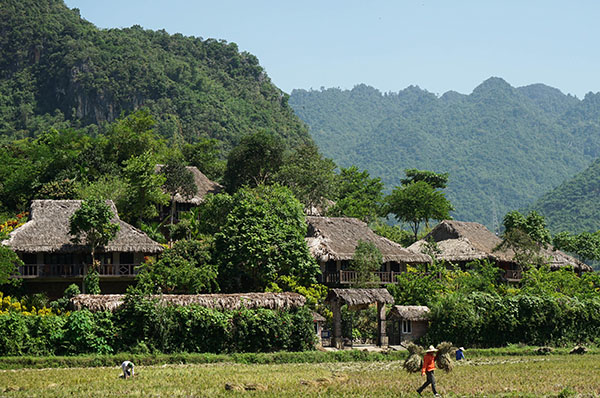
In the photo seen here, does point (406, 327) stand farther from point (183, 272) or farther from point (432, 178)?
point (432, 178)

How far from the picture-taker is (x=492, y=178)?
159 metres

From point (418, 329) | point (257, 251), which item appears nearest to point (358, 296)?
point (418, 329)

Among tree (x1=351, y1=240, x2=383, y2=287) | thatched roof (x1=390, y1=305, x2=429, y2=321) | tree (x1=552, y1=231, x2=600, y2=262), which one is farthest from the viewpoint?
tree (x1=552, y1=231, x2=600, y2=262)

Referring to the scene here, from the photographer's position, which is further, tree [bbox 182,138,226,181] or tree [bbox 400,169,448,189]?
tree [bbox 400,169,448,189]

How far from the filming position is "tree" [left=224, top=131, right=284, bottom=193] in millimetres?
54938

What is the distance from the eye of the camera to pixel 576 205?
344ft

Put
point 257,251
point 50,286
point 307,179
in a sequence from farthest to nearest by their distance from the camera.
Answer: point 307,179 → point 50,286 → point 257,251

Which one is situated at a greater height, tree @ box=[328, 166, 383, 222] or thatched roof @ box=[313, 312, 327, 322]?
tree @ box=[328, 166, 383, 222]

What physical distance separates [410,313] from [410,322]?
681 mm

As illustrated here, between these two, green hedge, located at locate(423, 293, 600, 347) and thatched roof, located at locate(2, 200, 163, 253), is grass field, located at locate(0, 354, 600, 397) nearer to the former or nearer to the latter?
green hedge, located at locate(423, 293, 600, 347)

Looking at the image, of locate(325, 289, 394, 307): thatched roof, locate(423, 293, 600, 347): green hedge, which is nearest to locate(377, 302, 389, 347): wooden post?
locate(325, 289, 394, 307): thatched roof

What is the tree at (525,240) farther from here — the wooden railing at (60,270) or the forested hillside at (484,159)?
the forested hillside at (484,159)

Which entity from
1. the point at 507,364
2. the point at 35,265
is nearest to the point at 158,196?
the point at 35,265

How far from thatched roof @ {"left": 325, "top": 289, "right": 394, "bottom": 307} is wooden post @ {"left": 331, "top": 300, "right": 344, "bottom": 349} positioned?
31 centimetres
